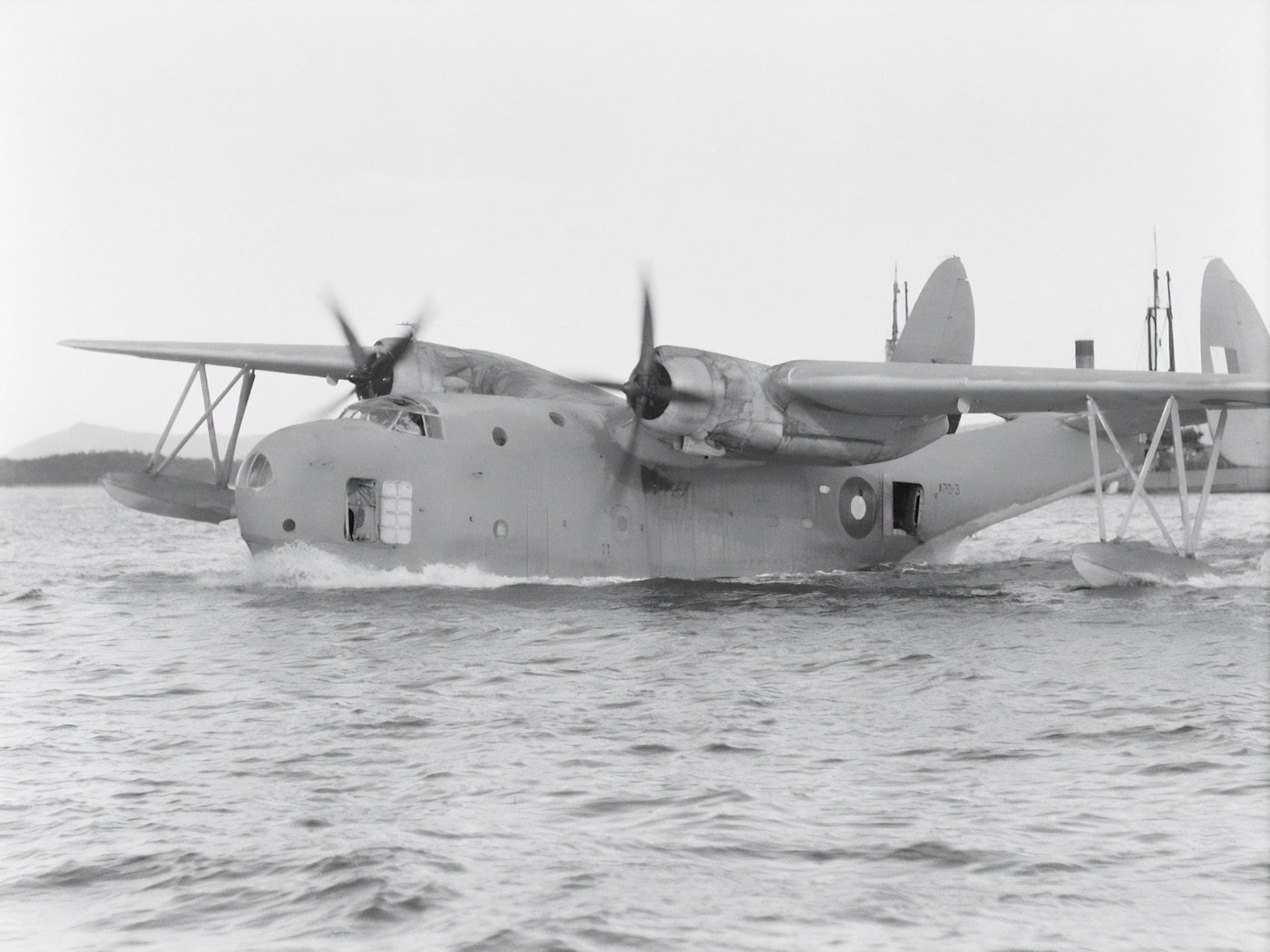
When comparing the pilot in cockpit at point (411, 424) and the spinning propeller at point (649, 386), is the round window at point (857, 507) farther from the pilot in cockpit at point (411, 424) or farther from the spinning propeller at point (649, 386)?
the pilot in cockpit at point (411, 424)

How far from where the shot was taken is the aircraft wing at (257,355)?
26047mm

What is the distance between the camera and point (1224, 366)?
24.0 meters

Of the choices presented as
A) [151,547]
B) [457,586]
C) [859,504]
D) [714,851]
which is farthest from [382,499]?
[151,547]

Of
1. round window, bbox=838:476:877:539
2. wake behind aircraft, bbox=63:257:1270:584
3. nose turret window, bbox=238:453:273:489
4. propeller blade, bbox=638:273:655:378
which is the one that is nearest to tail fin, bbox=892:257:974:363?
wake behind aircraft, bbox=63:257:1270:584

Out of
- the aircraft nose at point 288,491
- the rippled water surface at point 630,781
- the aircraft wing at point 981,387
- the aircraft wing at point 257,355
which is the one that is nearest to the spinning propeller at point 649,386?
the aircraft wing at point 981,387

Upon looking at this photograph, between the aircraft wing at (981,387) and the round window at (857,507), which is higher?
the aircraft wing at (981,387)

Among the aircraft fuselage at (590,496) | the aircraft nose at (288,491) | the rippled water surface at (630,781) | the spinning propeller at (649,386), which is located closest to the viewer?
the rippled water surface at (630,781)

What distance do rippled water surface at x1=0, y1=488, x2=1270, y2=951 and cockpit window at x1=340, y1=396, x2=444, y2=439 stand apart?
138 inches

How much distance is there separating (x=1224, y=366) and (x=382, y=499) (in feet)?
48.8

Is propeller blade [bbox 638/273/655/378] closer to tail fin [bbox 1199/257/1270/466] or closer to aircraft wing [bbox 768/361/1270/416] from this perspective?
aircraft wing [bbox 768/361/1270/416]

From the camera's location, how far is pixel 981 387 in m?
19.9

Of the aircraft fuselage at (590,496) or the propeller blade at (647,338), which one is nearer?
the aircraft fuselage at (590,496)

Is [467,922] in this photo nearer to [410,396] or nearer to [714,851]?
[714,851]

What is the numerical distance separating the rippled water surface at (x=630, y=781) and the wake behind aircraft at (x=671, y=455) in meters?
2.68
